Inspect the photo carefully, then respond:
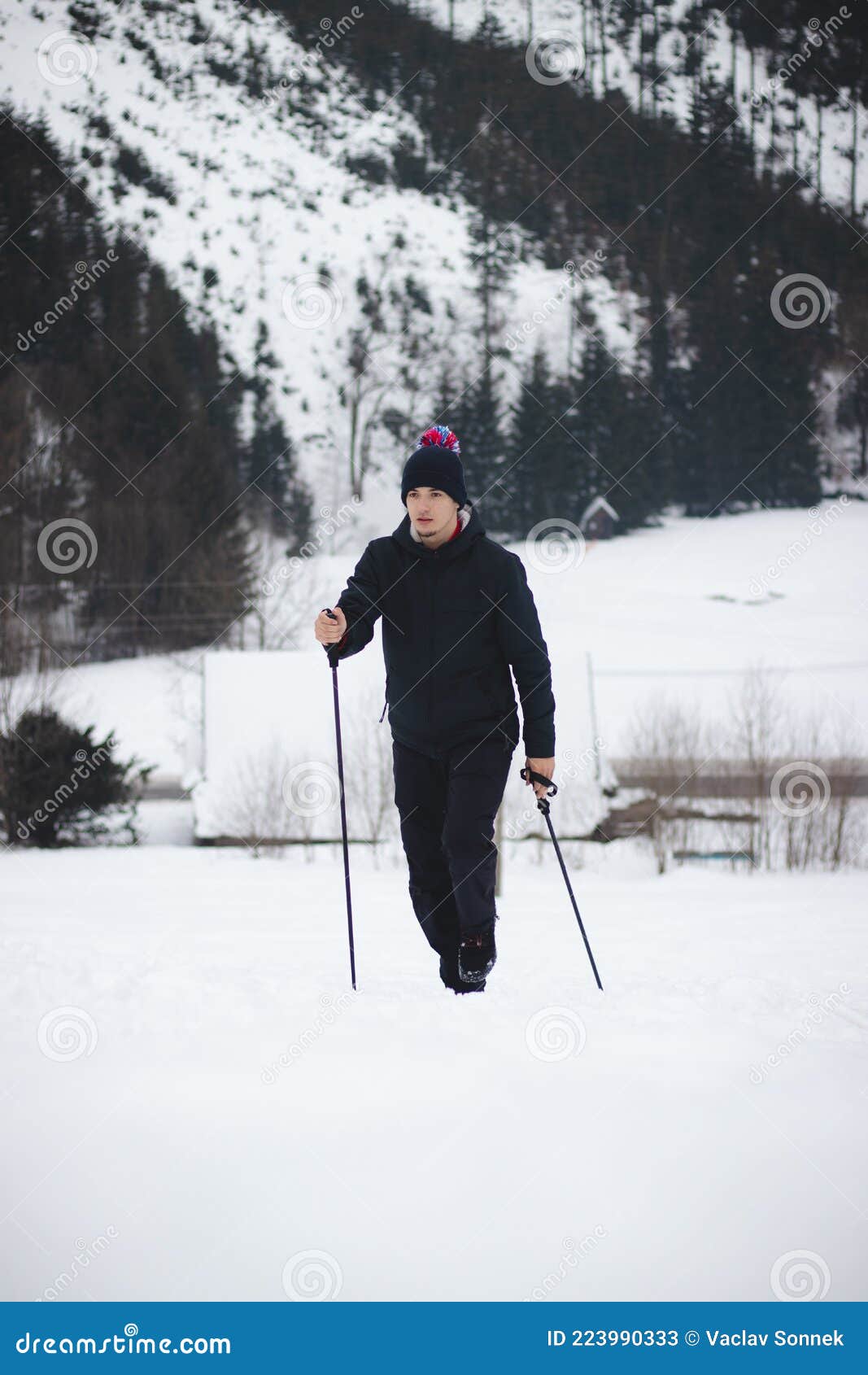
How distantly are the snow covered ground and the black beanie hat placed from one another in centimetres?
153

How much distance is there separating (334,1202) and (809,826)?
32.0ft

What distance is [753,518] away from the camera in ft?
139

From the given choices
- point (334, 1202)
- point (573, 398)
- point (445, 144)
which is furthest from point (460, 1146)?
point (445, 144)

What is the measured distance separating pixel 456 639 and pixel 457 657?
57 millimetres

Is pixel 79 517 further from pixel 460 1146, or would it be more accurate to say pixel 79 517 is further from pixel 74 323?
pixel 460 1146

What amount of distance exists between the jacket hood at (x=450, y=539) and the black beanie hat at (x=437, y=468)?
6 centimetres

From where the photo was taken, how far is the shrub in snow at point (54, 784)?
11.8m

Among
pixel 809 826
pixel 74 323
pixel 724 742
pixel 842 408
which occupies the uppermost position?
pixel 74 323

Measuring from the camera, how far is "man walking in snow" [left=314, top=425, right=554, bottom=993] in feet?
A: 11.2

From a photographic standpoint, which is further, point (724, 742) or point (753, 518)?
point (753, 518)

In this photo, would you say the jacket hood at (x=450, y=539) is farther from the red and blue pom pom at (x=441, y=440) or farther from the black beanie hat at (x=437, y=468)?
the red and blue pom pom at (x=441, y=440)

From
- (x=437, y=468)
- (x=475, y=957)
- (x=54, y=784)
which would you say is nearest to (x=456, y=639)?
(x=437, y=468)

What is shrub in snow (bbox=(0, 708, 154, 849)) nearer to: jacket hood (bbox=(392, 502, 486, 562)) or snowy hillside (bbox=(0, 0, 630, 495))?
jacket hood (bbox=(392, 502, 486, 562))

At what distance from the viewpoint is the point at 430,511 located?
3447 millimetres
